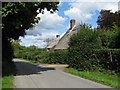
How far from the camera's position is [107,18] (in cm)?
4222

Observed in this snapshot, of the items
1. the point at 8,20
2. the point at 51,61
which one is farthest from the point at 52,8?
the point at 51,61

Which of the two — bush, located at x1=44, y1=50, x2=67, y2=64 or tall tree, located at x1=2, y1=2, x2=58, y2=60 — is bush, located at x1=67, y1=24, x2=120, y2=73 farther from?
bush, located at x1=44, y1=50, x2=67, y2=64

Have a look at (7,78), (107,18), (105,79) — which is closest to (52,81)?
(7,78)

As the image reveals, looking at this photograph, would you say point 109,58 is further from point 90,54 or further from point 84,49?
point 84,49

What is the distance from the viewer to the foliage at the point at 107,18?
39.8 m

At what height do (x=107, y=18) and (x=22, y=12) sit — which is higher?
(x=107, y=18)

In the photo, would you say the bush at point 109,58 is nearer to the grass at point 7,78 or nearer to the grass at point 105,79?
the grass at point 105,79

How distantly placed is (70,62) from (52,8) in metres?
8.54

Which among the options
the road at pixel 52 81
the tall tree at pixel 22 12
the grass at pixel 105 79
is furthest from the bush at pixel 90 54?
the tall tree at pixel 22 12

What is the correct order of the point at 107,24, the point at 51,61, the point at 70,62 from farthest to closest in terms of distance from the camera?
the point at 107,24, the point at 51,61, the point at 70,62

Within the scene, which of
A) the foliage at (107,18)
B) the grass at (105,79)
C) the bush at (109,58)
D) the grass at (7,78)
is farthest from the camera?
the foliage at (107,18)

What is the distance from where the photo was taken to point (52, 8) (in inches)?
645

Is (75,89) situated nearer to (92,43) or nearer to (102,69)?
(102,69)

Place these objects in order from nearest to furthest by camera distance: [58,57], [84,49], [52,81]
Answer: [52,81] → [84,49] → [58,57]
